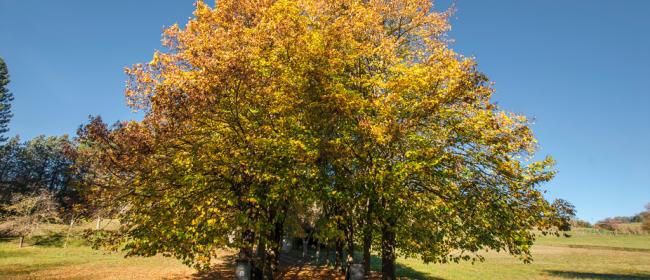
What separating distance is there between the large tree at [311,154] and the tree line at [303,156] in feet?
0.24

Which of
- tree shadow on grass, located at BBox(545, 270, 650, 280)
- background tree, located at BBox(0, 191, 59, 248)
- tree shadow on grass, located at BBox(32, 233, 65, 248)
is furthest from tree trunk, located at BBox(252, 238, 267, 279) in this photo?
tree shadow on grass, located at BBox(32, 233, 65, 248)

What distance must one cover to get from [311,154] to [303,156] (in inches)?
14.4

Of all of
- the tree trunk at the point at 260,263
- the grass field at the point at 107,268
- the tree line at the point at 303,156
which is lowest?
the grass field at the point at 107,268

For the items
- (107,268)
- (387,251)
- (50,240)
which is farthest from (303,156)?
(50,240)

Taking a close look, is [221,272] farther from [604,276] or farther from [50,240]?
[50,240]

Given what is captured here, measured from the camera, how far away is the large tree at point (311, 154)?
42.6 feet


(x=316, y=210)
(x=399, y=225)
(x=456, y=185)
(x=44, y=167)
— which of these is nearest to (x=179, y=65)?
(x=399, y=225)

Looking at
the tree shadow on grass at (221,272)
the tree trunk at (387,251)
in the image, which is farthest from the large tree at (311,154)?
the tree shadow on grass at (221,272)

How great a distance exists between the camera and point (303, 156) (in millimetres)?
14250

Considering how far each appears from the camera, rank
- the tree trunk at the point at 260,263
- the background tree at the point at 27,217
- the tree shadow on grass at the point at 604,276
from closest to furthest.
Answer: the tree trunk at the point at 260,263
the tree shadow on grass at the point at 604,276
the background tree at the point at 27,217

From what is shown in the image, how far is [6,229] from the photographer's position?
4359cm

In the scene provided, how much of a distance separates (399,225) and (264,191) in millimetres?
5561

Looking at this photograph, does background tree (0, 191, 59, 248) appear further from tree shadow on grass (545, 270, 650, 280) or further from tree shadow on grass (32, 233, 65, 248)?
tree shadow on grass (545, 270, 650, 280)

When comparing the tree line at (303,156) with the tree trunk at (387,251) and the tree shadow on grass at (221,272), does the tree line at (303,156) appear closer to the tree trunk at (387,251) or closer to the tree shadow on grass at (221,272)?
the tree trunk at (387,251)
